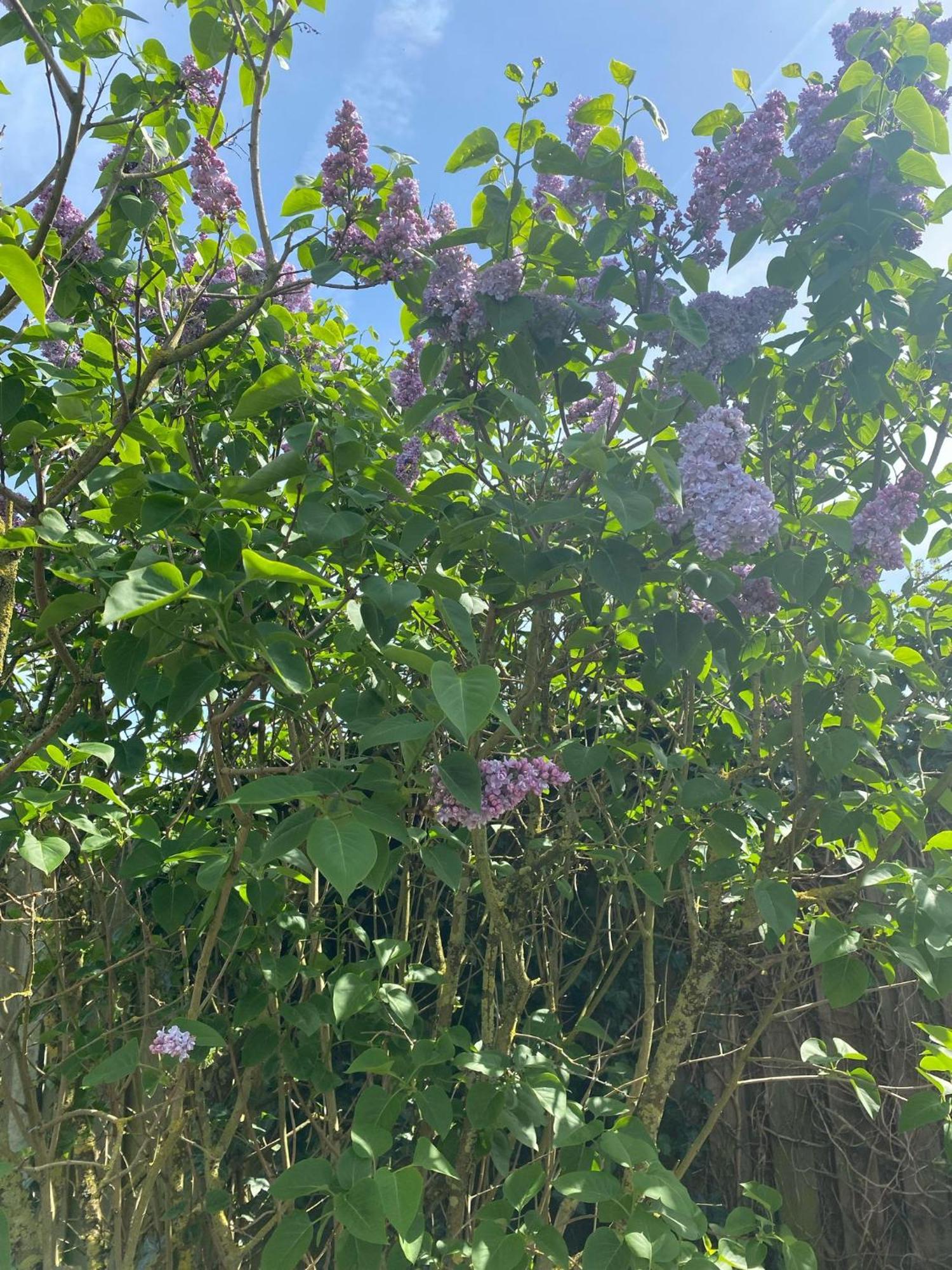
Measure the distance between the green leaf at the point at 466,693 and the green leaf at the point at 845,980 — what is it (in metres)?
0.86

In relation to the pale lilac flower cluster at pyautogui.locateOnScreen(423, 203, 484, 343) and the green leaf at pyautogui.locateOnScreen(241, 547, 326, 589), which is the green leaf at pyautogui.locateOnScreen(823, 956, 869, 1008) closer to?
the green leaf at pyautogui.locateOnScreen(241, 547, 326, 589)

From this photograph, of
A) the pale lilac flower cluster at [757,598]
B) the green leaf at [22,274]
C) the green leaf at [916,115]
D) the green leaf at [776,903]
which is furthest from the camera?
the pale lilac flower cluster at [757,598]

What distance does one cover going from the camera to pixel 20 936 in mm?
2619

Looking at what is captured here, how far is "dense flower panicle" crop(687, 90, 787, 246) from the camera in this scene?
1.59 meters

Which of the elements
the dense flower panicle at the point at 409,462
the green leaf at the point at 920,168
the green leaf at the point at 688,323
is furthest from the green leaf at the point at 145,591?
the green leaf at the point at 920,168

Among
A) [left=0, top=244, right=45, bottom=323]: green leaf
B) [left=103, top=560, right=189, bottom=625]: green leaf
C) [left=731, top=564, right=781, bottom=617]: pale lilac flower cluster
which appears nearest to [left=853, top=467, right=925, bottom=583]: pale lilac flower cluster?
[left=731, top=564, right=781, bottom=617]: pale lilac flower cluster

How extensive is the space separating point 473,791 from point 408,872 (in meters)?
0.99

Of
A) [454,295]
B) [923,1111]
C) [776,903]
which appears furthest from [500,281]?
[923,1111]

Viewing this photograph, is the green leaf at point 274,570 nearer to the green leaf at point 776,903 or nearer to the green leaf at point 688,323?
the green leaf at point 688,323

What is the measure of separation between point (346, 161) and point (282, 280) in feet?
1.61

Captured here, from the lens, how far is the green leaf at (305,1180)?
1.40 meters

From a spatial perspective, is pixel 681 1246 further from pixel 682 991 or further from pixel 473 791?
pixel 473 791

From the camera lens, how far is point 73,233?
1.72 m

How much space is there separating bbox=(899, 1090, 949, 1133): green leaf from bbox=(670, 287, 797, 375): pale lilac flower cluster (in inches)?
52.2
